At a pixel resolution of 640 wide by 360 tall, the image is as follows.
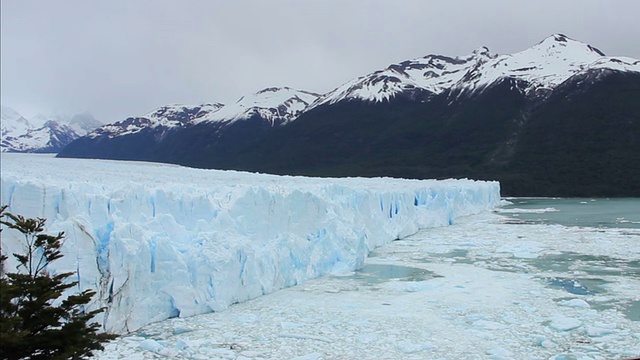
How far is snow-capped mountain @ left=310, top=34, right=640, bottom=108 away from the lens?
2356 inches

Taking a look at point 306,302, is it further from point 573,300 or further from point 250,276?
point 573,300

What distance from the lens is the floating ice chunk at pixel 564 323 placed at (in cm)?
628

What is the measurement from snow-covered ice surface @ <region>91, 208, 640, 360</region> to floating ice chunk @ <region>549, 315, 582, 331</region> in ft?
0.04

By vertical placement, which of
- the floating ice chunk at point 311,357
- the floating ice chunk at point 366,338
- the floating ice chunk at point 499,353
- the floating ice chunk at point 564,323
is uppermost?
the floating ice chunk at point 564,323

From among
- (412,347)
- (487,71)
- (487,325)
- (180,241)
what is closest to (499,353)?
(412,347)

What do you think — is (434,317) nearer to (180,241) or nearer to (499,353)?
(499,353)

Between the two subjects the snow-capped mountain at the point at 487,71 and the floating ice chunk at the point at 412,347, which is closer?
the floating ice chunk at the point at 412,347

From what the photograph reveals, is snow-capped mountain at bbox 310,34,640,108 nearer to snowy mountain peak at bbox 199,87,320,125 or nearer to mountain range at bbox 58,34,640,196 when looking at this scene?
mountain range at bbox 58,34,640,196

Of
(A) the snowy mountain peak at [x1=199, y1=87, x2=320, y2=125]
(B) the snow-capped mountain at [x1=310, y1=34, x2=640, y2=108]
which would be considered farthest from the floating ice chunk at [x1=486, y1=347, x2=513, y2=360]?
(A) the snowy mountain peak at [x1=199, y1=87, x2=320, y2=125]

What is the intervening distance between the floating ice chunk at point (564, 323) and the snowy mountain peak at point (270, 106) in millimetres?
77457

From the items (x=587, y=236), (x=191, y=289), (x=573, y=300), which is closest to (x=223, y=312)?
(x=191, y=289)

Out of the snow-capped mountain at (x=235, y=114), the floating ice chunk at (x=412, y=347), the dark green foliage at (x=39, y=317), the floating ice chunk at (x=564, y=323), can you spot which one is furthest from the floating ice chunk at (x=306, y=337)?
the snow-capped mountain at (x=235, y=114)

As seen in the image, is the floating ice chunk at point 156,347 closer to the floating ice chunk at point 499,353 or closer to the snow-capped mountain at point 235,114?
the floating ice chunk at point 499,353

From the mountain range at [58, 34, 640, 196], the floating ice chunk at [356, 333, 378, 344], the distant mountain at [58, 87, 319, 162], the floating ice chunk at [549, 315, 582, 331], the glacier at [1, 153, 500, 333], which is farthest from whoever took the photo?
the distant mountain at [58, 87, 319, 162]
